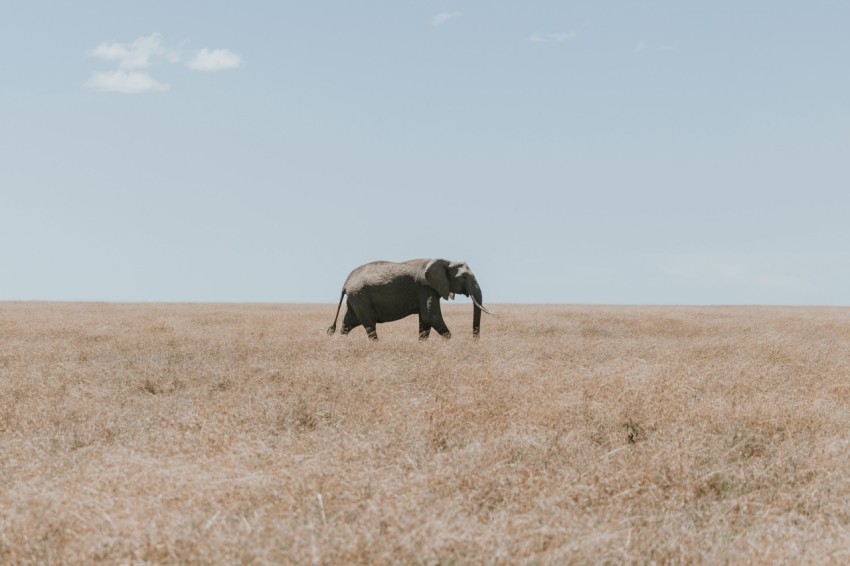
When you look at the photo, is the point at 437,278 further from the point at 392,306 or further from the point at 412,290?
the point at 392,306

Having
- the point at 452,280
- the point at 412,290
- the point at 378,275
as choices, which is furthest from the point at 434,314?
the point at 378,275

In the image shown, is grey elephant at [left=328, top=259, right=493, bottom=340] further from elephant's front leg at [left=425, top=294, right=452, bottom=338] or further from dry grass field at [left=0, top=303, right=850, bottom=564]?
dry grass field at [left=0, top=303, right=850, bottom=564]

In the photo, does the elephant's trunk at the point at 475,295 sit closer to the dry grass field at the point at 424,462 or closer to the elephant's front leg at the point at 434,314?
the elephant's front leg at the point at 434,314

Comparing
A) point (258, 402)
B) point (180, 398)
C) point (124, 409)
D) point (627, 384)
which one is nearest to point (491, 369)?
point (627, 384)

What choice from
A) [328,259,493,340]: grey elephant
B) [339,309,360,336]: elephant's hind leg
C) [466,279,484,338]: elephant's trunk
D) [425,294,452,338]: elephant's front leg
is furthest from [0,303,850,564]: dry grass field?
[339,309,360,336]: elephant's hind leg

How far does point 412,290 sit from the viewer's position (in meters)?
17.1

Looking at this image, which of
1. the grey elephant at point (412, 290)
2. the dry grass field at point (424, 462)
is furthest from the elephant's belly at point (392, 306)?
the dry grass field at point (424, 462)

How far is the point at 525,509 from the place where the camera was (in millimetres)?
4754

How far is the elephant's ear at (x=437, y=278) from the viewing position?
16641 mm

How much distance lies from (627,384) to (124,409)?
6.02m

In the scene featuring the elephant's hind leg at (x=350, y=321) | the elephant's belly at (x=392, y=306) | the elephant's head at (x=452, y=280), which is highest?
the elephant's head at (x=452, y=280)

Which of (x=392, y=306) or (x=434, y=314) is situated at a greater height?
(x=392, y=306)

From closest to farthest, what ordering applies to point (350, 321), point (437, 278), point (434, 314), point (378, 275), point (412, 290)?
point (437, 278) < point (434, 314) < point (412, 290) < point (378, 275) < point (350, 321)

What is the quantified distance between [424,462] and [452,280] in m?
11.6
